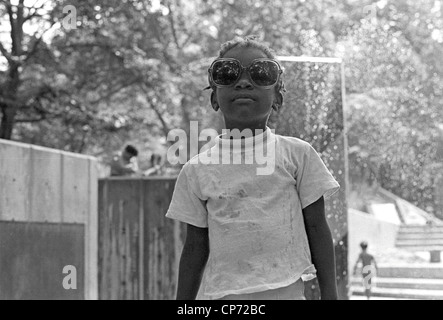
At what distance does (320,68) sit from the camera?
648 cm

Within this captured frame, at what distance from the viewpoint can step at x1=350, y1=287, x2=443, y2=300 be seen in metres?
6.41

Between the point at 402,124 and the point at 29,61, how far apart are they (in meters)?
6.32

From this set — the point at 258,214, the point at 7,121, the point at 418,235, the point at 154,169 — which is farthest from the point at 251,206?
the point at 7,121

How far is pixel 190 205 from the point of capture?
2963 mm

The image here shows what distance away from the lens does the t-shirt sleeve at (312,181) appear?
2.86 metres

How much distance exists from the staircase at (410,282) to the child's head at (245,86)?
138 inches

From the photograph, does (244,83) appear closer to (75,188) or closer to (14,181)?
(14,181)

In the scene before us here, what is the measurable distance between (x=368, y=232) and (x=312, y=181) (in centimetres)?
1443

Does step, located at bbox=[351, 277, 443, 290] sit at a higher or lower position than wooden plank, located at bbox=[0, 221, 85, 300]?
lower

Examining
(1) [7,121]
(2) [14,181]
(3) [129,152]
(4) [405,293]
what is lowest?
(4) [405,293]

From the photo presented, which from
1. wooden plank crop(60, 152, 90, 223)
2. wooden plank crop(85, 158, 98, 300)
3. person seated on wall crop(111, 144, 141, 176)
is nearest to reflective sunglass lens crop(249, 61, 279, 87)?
wooden plank crop(60, 152, 90, 223)

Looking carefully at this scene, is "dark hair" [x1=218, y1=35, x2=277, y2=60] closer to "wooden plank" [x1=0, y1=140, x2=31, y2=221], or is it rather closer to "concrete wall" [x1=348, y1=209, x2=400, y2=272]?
"wooden plank" [x1=0, y1=140, x2=31, y2=221]

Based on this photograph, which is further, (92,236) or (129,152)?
(129,152)

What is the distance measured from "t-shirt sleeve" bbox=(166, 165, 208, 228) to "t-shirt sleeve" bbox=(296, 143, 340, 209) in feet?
1.06
